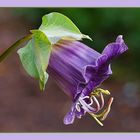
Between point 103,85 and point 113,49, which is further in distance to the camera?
point 103,85

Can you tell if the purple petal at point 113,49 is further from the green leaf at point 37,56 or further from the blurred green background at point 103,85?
the blurred green background at point 103,85

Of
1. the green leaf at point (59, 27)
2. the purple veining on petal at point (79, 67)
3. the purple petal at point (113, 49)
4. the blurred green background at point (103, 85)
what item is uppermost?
the green leaf at point (59, 27)

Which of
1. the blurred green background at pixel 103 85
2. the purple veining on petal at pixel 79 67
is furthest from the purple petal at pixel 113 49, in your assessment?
the blurred green background at pixel 103 85

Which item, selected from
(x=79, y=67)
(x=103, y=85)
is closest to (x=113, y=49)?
(x=79, y=67)

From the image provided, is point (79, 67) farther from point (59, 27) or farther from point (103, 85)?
point (103, 85)

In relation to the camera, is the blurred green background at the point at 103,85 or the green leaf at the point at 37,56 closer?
the green leaf at the point at 37,56
